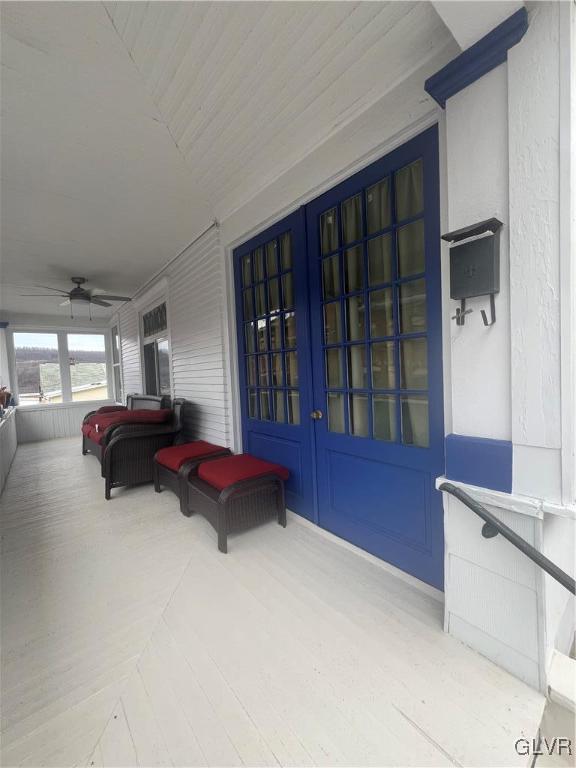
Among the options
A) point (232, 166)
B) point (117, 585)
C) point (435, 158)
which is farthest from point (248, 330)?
point (117, 585)

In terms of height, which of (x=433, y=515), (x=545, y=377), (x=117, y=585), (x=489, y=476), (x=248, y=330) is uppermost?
(x=248, y=330)

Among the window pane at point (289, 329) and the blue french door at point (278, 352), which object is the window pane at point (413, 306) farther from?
the window pane at point (289, 329)

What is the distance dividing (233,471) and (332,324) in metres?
1.42

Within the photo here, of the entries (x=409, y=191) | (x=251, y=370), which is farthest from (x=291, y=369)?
(x=409, y=191)

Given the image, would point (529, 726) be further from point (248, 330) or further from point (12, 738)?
point (248, 330)

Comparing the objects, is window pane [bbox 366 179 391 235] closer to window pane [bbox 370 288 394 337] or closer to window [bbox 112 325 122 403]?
window pane [bbox 370 288 394 337]

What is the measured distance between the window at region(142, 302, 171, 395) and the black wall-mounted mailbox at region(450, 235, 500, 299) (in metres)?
4.52

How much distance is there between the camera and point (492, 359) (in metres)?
1.37

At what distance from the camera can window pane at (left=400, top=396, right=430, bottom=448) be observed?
1.83 meters

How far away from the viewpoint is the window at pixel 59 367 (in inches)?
289

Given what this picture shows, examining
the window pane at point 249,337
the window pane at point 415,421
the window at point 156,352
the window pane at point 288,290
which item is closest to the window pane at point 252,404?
the window pane at point 249,337

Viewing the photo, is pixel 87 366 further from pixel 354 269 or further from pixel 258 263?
pixel 354 269

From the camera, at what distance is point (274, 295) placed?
2896mm

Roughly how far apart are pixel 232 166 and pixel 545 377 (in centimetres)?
276
